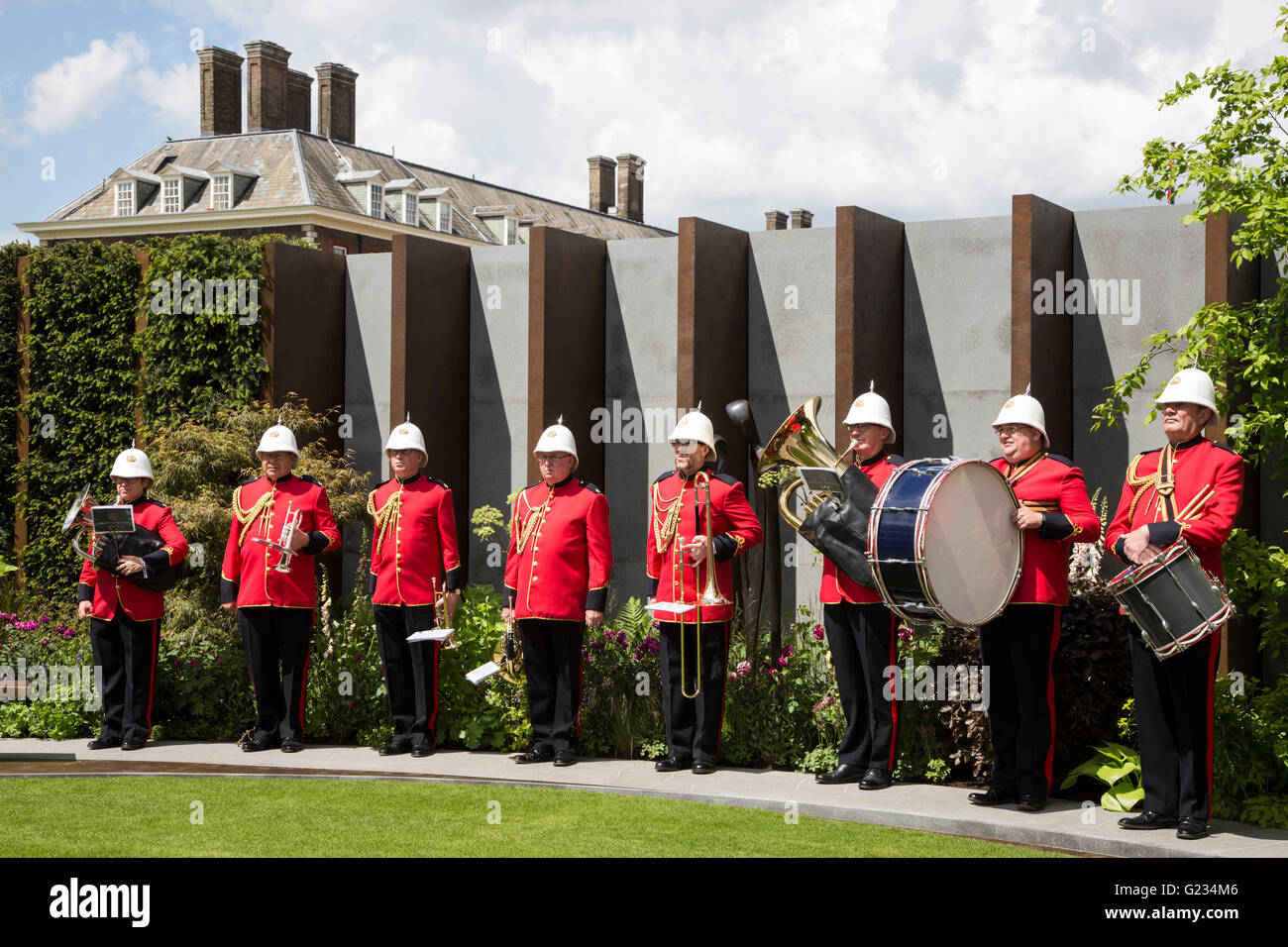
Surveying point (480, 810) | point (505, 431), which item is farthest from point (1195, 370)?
point (505, 431)

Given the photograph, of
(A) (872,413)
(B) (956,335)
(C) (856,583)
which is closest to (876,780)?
(C) (856,583)

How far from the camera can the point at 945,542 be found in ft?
22.8

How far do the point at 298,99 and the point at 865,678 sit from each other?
151ft

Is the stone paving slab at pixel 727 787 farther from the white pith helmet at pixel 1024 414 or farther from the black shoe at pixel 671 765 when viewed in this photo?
the white pith helmet at pixel 1024 414

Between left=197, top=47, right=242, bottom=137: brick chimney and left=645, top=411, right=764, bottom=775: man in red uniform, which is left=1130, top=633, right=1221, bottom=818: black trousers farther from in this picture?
left=197, top=47, right=242, bottom=137: brick chimney

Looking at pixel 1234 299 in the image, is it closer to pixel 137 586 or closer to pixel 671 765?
pixel 671 765

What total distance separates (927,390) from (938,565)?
438cm

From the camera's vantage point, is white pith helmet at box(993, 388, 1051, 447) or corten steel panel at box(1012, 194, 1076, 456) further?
corten steel panel at box(1012, 194, 1076, 456)

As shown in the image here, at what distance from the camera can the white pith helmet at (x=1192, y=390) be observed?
709cm

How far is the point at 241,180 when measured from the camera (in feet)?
148

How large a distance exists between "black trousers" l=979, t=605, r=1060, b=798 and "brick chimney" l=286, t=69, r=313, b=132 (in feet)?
150

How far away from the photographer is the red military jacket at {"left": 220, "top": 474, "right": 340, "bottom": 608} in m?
9.71

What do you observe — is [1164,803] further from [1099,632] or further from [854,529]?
[854,529]


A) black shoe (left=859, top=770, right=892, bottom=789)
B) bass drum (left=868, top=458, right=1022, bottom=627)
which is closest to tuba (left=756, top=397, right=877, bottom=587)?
bass drum (left=868, top=458, right=1022, bottom=627)
